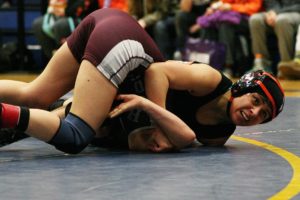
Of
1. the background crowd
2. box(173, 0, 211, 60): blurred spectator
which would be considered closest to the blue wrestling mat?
the background crowd

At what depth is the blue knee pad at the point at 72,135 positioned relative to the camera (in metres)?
3.27

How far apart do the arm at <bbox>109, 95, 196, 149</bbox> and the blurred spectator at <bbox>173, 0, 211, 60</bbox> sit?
530cm

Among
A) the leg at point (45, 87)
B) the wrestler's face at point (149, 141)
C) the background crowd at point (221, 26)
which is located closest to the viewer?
the wrestler's face at point (149, 141)

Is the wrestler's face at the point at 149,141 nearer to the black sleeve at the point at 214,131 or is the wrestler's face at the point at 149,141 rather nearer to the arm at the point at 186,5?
the black sleeve at the point at 214,131

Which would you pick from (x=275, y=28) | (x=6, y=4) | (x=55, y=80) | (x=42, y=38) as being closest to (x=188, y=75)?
(x=55, y=80)

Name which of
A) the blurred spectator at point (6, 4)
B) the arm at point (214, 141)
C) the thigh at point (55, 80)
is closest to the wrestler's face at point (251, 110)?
the arm at point (214, 141)

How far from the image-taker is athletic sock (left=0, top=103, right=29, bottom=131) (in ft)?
10.1

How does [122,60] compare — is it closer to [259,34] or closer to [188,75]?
[188,75]

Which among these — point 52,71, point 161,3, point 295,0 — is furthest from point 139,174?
point 161,3

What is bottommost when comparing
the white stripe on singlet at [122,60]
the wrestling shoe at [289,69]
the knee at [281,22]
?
the wrestling shoe at [289,69]

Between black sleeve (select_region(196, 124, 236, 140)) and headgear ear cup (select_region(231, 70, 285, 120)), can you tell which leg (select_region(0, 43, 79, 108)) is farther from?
headgear ear cup (select_region(231, 70, 285, 120))

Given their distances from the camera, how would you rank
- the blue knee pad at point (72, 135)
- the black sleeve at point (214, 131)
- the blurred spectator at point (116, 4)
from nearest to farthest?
the blue knee pad at point (72, 135) < the black sleeve at point (214, 131) < the blurred spectator at point (116, 4)

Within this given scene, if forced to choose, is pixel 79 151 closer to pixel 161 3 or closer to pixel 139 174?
pixel 139 174

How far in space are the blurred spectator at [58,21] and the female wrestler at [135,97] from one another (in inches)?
214
